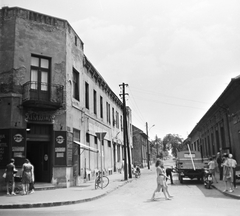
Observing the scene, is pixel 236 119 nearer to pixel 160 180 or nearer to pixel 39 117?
pixel 160 180

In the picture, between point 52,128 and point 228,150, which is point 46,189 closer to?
point 52,128

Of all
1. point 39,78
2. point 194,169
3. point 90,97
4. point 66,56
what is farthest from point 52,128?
point 194,169

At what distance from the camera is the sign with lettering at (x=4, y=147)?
1487 cm

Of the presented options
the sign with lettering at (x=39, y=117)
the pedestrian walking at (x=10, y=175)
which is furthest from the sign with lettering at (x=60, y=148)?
the pedestrian walking at (x=10, y=175)

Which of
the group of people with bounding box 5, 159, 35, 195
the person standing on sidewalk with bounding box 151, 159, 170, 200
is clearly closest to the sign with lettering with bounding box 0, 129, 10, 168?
the group of people with bounding box 5, 159, 35, 195

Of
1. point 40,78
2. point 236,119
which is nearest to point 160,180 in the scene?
point 40,78

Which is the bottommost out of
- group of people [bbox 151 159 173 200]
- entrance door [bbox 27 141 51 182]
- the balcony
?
group of people [bbox 151 159 173 200]

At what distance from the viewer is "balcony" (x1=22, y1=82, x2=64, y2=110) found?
15.5 meters

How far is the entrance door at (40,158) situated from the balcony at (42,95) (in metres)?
2.58

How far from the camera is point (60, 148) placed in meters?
16.8

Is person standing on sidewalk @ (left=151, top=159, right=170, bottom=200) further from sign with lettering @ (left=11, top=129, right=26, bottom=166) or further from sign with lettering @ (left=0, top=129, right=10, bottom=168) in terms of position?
sign with lettering @ (left=0, top=129, right=10, bottom=168)

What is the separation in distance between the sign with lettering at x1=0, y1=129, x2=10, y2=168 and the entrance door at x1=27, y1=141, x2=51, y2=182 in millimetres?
2240

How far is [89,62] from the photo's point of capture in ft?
76.3

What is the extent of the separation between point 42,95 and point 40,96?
6.8 inches
